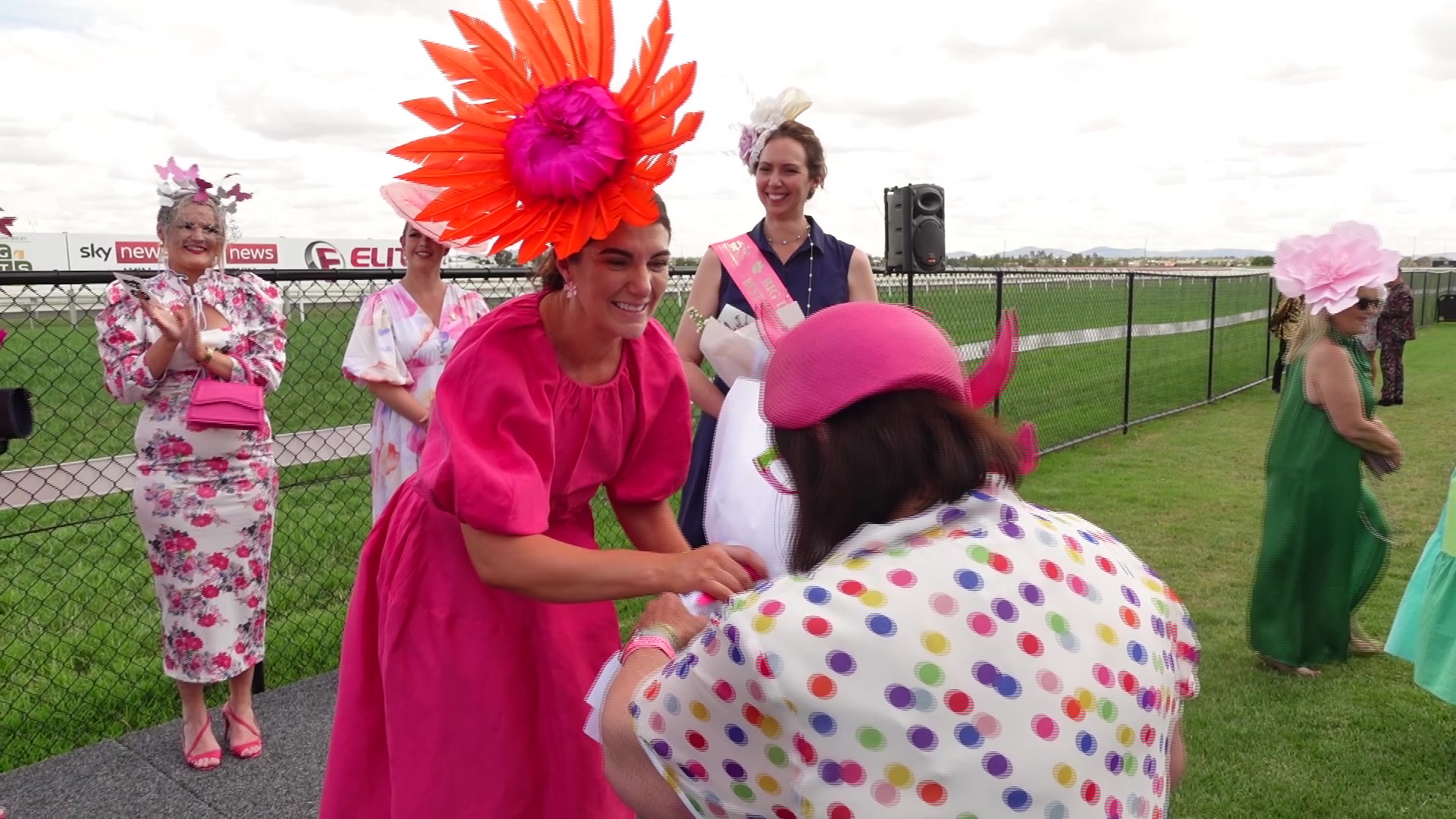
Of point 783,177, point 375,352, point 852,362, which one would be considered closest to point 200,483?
point 375,352

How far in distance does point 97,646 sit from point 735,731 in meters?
4.82

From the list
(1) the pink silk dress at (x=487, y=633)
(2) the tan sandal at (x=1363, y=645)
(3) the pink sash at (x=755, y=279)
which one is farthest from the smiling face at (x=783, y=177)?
(2) the tan sandal at (x=1363, y=645)

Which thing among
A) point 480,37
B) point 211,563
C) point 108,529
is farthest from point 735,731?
point 108,529

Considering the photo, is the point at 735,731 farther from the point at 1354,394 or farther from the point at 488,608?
the point at 1354,394

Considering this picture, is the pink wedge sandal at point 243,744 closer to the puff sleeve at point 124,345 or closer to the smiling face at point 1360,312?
the puff sleeve at point 124,345

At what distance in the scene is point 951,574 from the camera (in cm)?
120

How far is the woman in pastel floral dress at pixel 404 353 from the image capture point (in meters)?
4.10

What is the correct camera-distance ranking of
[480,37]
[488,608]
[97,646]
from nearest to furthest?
1. [480,37]
2. [488,608]
3. [97,646]

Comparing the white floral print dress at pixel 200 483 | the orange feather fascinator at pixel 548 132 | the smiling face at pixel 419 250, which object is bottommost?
the white floral print dress at pixel 200 483

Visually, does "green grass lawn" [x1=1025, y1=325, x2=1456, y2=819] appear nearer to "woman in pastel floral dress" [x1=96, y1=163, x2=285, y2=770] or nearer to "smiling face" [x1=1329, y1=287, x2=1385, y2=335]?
"smiling face" [x1=1329, y1=287, x2=1385, y2=335]

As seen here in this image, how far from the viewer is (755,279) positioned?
11.7 ft

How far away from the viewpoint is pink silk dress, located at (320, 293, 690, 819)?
175 centimetres

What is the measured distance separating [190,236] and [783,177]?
207cm

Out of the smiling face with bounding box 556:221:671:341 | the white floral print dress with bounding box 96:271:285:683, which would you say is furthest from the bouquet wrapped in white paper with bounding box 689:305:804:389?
the white floral print dress with bounding box 96:271:285:683
